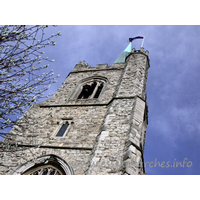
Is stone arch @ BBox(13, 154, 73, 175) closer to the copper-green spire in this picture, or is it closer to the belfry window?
the belfry window

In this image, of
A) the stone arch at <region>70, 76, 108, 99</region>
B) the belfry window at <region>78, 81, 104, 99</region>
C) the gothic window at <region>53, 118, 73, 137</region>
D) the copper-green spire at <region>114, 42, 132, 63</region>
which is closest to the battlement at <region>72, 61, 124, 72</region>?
the stone arch at <region>70, 76, 108, 99</region>

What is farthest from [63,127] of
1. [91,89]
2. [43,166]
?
[91,89]

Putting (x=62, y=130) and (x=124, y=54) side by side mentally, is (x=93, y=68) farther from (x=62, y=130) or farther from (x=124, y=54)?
(x=124, y=54)

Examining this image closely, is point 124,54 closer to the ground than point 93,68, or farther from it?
farther from it

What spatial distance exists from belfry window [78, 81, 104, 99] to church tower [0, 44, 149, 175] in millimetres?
64

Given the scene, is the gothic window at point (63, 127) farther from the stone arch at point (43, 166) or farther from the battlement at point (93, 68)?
the battlement at point (93, 68)

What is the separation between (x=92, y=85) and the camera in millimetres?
12586

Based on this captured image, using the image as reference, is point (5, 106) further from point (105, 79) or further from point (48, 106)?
point (105, 79)

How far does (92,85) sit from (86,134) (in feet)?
17.9

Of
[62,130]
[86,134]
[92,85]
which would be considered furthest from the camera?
[92,85]

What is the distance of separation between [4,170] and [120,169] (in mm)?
3829

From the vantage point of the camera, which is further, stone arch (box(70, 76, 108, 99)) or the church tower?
stone arch (box(70, 76, 108, 99))

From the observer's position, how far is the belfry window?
11.9 meters

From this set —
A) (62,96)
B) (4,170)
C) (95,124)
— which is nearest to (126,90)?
(95,124)
